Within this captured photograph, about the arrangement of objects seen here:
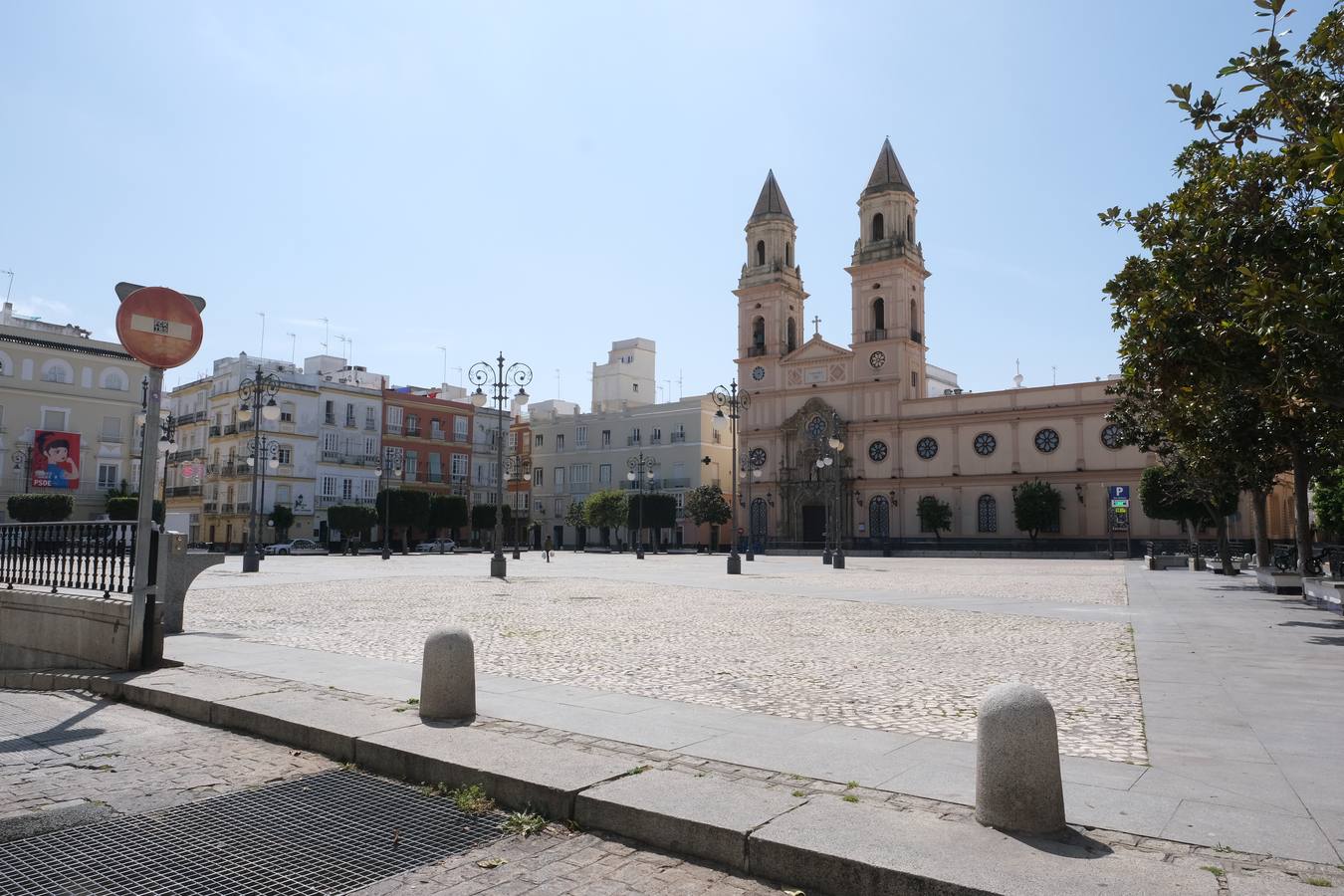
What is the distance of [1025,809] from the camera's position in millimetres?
3926

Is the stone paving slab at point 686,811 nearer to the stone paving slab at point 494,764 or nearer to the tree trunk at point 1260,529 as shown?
the stone paving slab at point 494,764

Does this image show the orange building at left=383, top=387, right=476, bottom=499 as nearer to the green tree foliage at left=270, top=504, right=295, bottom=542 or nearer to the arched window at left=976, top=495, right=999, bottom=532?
the green tree foliage at left=270, top=504, right=295, bottom=542

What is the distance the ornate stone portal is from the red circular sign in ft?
191

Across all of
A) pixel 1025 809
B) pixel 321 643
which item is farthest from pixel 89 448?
pixel 1025 809

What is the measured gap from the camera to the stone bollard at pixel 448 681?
6195mm

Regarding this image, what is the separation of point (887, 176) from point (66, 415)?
56.0 m

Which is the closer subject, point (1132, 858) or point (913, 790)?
point (1132, 858)

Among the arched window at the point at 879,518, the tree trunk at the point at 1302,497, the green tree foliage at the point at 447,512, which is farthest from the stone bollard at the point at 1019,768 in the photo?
the green tree foliage at the point at 447,512

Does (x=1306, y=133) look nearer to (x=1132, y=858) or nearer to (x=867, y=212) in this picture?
(x=1132, y=858)

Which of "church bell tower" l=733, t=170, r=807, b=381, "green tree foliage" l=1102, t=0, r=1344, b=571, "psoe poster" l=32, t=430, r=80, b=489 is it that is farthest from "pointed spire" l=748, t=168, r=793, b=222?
"green tree foliage" l=1102, t=0, r=1344, b=571

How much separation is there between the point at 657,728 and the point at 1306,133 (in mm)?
8314

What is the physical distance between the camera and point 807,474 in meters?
66.5

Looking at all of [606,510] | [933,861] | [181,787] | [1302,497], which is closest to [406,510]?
[606,510]

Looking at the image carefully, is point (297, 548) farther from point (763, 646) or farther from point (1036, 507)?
point (763, 646)
